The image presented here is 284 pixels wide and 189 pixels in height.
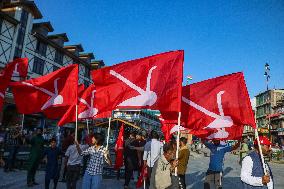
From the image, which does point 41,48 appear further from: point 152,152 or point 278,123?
point 278,123

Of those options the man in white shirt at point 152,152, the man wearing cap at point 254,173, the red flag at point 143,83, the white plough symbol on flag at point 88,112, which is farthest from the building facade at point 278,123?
the man wearing cap at point 254,173

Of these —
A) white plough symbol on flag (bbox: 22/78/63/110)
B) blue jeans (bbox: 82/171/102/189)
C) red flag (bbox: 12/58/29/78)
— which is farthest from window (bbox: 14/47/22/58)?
blue jeans (bbox: 82/171/102/189)

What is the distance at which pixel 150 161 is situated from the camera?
A: 8.70 metres

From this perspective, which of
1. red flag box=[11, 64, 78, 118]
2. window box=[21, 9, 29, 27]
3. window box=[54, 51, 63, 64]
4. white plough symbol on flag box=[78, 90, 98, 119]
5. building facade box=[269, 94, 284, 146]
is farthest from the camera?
building facade box=[269, 94, 284, 146]

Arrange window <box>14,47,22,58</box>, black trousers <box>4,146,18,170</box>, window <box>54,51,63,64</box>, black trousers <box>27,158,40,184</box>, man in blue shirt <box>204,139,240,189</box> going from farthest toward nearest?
window <box>54,51,63,64</box> < window <box>14,47,22,58</box> < black trousers <box>4,146,18,170</box> < black trousers <box>27,158,40,184</box> < man in blue shirt <box>204,139,240,189</box>

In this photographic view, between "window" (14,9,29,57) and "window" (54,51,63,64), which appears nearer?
"window" (14,9,29,57)

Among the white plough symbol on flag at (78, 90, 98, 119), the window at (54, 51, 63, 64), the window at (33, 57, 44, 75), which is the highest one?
the window at (54, 51, 63, 64)

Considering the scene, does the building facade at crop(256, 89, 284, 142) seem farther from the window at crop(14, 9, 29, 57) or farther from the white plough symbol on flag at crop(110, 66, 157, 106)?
the white plough symbol on flag at crop(110, 66, 157, 106)

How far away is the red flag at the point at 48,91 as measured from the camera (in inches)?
312

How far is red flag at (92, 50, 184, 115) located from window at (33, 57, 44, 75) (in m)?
27.2

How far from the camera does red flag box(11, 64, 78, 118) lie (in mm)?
7934

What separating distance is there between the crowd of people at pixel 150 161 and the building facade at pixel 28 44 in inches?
687

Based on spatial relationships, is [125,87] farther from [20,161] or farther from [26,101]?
[20,161]

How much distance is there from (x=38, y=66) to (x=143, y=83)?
2842cm
